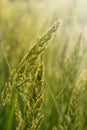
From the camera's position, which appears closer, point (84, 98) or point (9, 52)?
point (84, 98)

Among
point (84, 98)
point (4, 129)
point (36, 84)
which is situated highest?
point (36, 84)

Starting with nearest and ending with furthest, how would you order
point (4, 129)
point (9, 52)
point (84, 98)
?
point (4, 129) → point (84, 98) → point (9, 52)

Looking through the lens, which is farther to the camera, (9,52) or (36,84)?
(9,52)

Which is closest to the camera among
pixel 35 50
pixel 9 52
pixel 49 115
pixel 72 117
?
pixel 35 50

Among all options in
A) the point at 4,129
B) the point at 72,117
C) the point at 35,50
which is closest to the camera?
the point at 35,50

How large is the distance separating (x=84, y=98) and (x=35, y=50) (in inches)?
51.3

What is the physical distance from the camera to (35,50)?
3.21ft

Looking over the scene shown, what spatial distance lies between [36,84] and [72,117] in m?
0.24

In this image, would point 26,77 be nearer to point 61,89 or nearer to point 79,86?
point 79,86

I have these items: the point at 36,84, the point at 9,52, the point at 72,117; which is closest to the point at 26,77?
the point at 36,84

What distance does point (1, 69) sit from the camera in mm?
2309

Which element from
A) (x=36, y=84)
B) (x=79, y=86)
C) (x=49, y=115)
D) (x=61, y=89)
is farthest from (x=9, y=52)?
(x=36, y=84)

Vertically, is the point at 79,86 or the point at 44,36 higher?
the point at 44,36

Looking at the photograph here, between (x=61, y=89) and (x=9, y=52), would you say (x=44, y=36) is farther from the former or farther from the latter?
(x=9, y=52)
